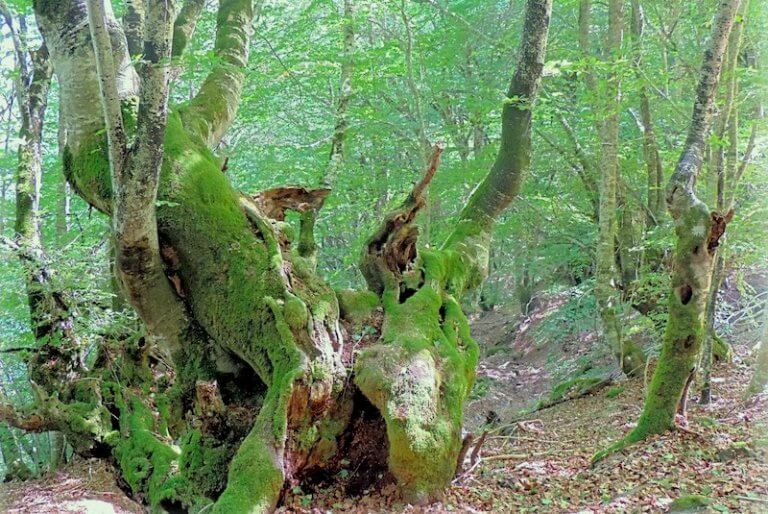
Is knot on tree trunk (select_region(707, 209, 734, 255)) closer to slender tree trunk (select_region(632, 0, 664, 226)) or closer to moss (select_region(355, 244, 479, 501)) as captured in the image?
moss (select_region(355, 244, 479, 501))

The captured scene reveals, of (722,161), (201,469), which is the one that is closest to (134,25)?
(201,469)

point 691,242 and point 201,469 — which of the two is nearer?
point 691,242

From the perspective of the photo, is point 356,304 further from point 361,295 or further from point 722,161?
point 722,161

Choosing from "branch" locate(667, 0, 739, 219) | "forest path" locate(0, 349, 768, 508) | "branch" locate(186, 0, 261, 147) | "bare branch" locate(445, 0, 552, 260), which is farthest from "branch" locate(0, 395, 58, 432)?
"branch" locate(667, 0, 739, 219)

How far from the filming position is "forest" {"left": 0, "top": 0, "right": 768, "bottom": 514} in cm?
449

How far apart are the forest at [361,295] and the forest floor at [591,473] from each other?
0.04 m

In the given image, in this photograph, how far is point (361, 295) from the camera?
235 inches

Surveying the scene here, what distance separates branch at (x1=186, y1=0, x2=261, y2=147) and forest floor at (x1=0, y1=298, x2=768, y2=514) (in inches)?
171

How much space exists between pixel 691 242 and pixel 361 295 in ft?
10.1

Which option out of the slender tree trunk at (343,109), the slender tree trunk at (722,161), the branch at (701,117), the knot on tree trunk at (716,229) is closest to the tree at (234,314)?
the slender tree trunk at (343,109)

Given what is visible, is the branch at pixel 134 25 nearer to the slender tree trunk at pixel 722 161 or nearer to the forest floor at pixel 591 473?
the forest floor at pixel 591 473

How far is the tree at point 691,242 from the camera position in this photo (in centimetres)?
452

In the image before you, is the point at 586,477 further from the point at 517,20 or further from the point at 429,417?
the point at 517,20

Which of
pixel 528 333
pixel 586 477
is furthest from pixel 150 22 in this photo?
pixel 528 333
